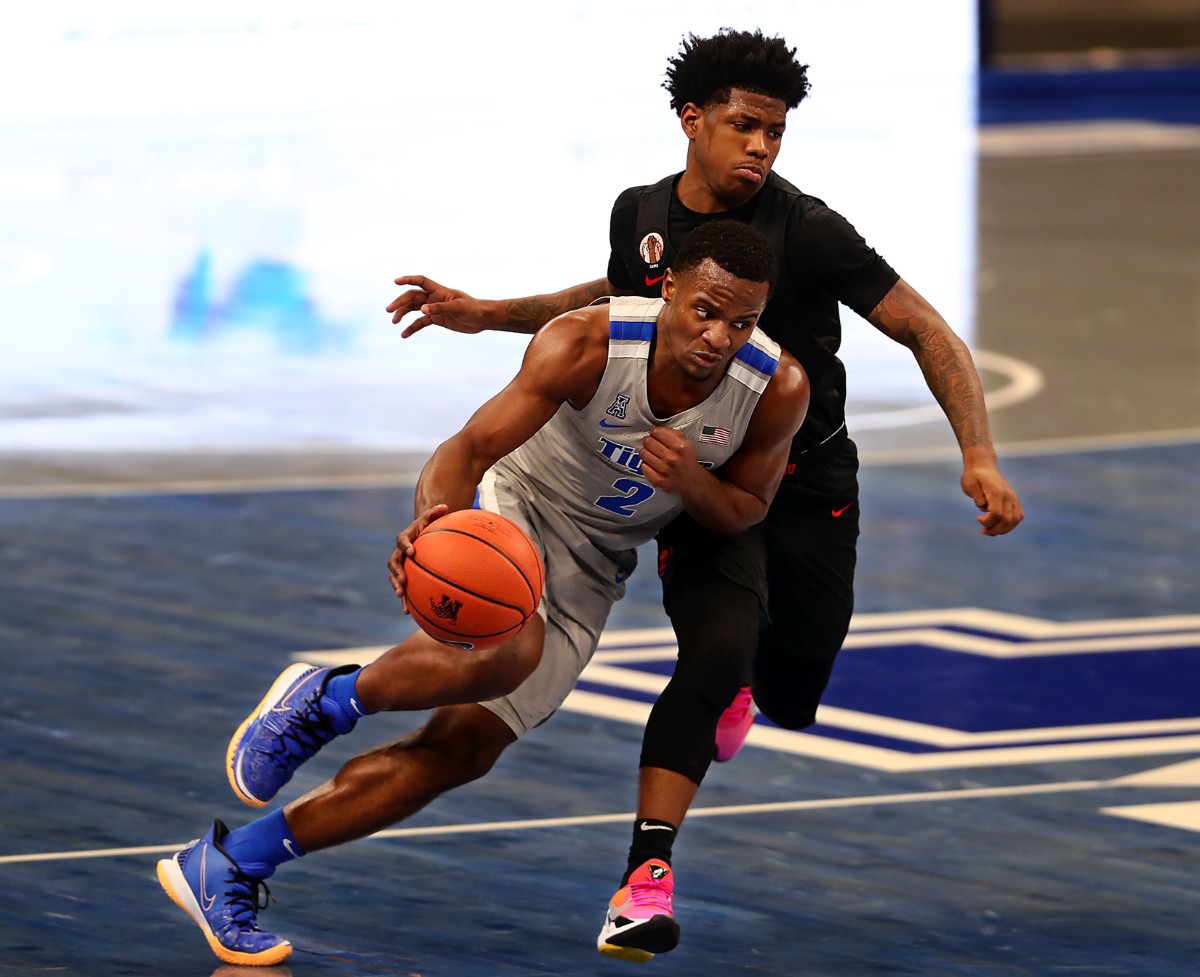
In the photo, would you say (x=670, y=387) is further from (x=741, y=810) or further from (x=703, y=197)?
(x=741, y=810)

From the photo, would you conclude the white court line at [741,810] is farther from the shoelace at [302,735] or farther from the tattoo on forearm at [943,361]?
the tattoo on forearm at [943,361]

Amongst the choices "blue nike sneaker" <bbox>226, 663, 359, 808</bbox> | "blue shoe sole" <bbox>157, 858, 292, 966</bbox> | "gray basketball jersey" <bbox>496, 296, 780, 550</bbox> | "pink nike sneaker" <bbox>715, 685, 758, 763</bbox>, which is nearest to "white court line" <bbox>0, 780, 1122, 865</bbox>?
"pink nike sneaker" <bbox>715, 685, 758, 763</bbox>

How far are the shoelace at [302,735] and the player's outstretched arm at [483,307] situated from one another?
1.03 metres

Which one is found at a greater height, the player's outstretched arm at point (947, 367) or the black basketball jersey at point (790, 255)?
the black basketball jersey at point (790, 255)

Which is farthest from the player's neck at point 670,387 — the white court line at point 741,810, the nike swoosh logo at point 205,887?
the white court line at point 741,810

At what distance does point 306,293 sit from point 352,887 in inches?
373

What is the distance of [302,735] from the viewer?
17.2 feet

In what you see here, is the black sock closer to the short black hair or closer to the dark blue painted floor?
the dark blue painted floor

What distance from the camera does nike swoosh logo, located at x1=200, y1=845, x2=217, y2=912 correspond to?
17.3ft

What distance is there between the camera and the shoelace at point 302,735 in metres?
5.23

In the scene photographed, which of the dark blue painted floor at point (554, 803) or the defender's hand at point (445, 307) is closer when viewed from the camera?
the dark blue painted floor at point (554, 803)

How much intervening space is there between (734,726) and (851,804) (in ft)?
1.59

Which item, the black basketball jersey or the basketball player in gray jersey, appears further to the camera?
the black basketball jersey

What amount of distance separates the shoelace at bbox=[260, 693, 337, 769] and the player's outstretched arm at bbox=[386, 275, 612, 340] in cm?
103
